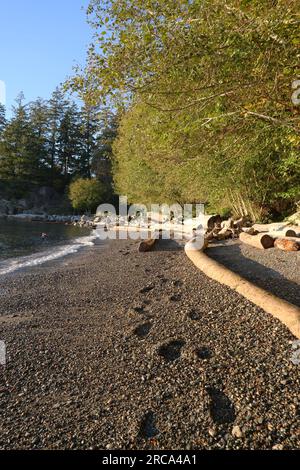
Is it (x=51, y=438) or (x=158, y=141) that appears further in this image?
(x=158, y=141)

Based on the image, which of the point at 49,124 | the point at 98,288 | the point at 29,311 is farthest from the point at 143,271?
the point at 49,124

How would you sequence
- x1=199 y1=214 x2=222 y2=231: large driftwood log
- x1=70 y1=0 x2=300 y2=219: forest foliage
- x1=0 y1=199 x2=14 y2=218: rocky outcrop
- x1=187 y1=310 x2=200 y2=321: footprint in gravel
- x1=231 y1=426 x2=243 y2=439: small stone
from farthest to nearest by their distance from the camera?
x1=0 y1=199 x2=14 y2=218: rocky outcrop < x1=199 y1=214 x2=222 y2=231: large driftwood log < x1=187 y1=310 x2=200 y2=321: footprint in gravel < x1=70 y1=0 x2=300 y2=219: forest foliage < x1=231 y1=426 x2=243 y2=439: small stone

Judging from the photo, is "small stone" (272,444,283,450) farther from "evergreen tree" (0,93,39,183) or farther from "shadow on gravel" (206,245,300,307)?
"evergreen tree" (0,93,39,183)

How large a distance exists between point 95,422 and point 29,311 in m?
4.14

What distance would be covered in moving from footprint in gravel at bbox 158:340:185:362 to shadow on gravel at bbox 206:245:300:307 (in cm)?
228

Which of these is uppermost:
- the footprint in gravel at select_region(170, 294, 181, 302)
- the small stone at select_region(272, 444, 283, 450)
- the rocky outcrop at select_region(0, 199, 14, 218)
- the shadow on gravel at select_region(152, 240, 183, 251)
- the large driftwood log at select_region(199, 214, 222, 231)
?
the rocky outcrop at select_region(0, 199, 14, 218)

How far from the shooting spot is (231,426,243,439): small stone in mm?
2689

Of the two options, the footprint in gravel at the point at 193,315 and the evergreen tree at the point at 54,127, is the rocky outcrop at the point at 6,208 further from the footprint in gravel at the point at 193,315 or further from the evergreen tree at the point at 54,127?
the footprint in gravel at the point at 193,315

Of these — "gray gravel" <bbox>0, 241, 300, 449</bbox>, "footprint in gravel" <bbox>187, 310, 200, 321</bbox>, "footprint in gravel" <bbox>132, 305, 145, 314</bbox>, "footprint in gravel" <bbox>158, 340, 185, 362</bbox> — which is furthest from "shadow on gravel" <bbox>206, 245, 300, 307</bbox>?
"footprint in gravel" <bbox>132, 305, 145, 314</bbox>

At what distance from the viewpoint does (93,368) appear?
393cm

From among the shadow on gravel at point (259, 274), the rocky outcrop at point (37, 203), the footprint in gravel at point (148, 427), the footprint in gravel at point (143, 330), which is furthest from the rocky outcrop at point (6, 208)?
the footprint in gravel at point (148, 427)

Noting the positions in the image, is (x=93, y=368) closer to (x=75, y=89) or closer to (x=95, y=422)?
(x=95, y=422)

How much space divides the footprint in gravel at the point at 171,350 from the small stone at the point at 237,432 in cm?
131

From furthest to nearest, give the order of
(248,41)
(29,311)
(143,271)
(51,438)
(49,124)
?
(49,124), (143,271), (29,311), (248,41), (51,438)
